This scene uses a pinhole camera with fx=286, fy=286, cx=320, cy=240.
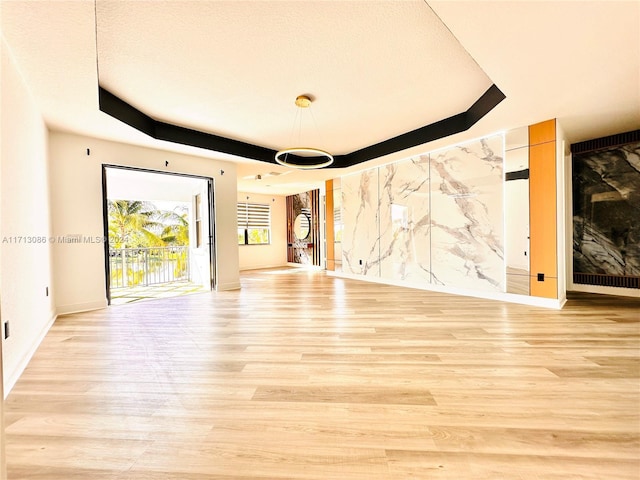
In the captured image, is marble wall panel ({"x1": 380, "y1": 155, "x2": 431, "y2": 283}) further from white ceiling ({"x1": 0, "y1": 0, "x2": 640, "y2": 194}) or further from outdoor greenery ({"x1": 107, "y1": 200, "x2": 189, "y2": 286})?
outdoor greenery ({"x1": 107, "y1": 200, "x2": 189, "y2": 286})

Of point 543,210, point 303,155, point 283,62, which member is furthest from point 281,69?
point 543,210

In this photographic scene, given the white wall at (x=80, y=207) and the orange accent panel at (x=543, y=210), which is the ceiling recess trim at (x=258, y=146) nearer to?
the white wall at (x=80, y=207)

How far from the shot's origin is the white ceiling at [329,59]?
215cm

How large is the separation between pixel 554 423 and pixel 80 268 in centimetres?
565

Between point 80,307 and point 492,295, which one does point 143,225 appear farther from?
point 492,295

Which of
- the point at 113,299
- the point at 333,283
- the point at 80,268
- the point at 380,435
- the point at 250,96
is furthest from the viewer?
the point at 333,283

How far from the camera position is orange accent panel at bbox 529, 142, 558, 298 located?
160 inches

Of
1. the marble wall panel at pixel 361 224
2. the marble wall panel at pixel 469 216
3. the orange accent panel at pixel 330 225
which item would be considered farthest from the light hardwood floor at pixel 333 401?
the orange accent panel at pixel 330 225

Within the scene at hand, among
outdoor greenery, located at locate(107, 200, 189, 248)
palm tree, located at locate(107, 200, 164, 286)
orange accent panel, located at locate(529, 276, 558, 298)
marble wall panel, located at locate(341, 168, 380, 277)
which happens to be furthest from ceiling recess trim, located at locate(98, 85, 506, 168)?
palm tree, located at locate(107, 200, 164, 286)

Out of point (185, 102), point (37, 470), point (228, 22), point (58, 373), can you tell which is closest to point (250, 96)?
point (185, 102)

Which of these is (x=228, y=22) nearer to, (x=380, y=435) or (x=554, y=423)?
(x=380, y=435)

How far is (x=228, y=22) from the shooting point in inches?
93.7

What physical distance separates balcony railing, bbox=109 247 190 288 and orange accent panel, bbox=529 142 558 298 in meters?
7.62

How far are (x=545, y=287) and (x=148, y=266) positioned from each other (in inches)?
318
